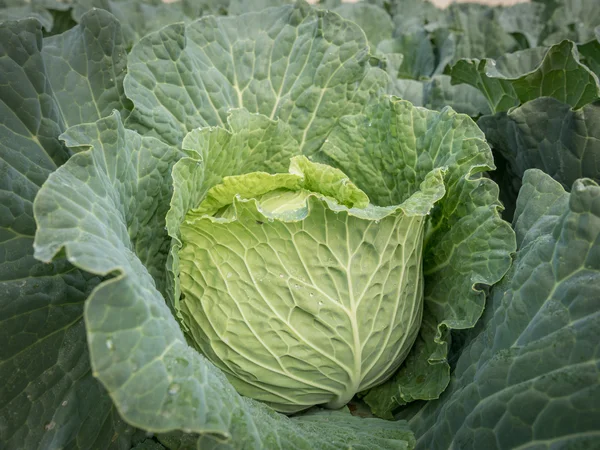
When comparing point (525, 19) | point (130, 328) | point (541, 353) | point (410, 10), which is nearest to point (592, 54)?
point (525, 19)

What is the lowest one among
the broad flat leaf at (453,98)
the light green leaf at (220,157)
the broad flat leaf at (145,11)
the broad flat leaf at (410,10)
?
the broad flat leaf at (410,10)

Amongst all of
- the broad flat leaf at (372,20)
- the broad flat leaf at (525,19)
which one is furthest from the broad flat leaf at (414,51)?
the broad flat leaf at (525,19)

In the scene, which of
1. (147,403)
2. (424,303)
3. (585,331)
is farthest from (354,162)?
(147,403)

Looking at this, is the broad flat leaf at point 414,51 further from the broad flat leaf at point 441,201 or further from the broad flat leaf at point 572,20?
the broad flat leaf at point 441,201

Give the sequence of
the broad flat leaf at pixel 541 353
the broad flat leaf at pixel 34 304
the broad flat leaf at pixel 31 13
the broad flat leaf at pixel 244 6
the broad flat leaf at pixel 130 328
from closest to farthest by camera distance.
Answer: the broad flat leaf at pixel 130 328
the broad flat leaf at pixel 541 353
the broad flat leaf at pixel 34 304
the broad flat leaf at pixel 31 13
the broad flat leaf at pixel 244 6

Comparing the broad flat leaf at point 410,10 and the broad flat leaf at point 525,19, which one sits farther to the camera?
the broad flat leaf at point 410,10

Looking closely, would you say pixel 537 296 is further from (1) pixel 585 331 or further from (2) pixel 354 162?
(2) pixel 354 162

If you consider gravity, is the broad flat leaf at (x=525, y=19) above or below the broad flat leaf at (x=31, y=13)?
below

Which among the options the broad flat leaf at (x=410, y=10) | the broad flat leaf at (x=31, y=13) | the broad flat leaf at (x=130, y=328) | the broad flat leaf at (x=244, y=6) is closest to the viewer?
the broad flat leaf at (x=130, y=328)
